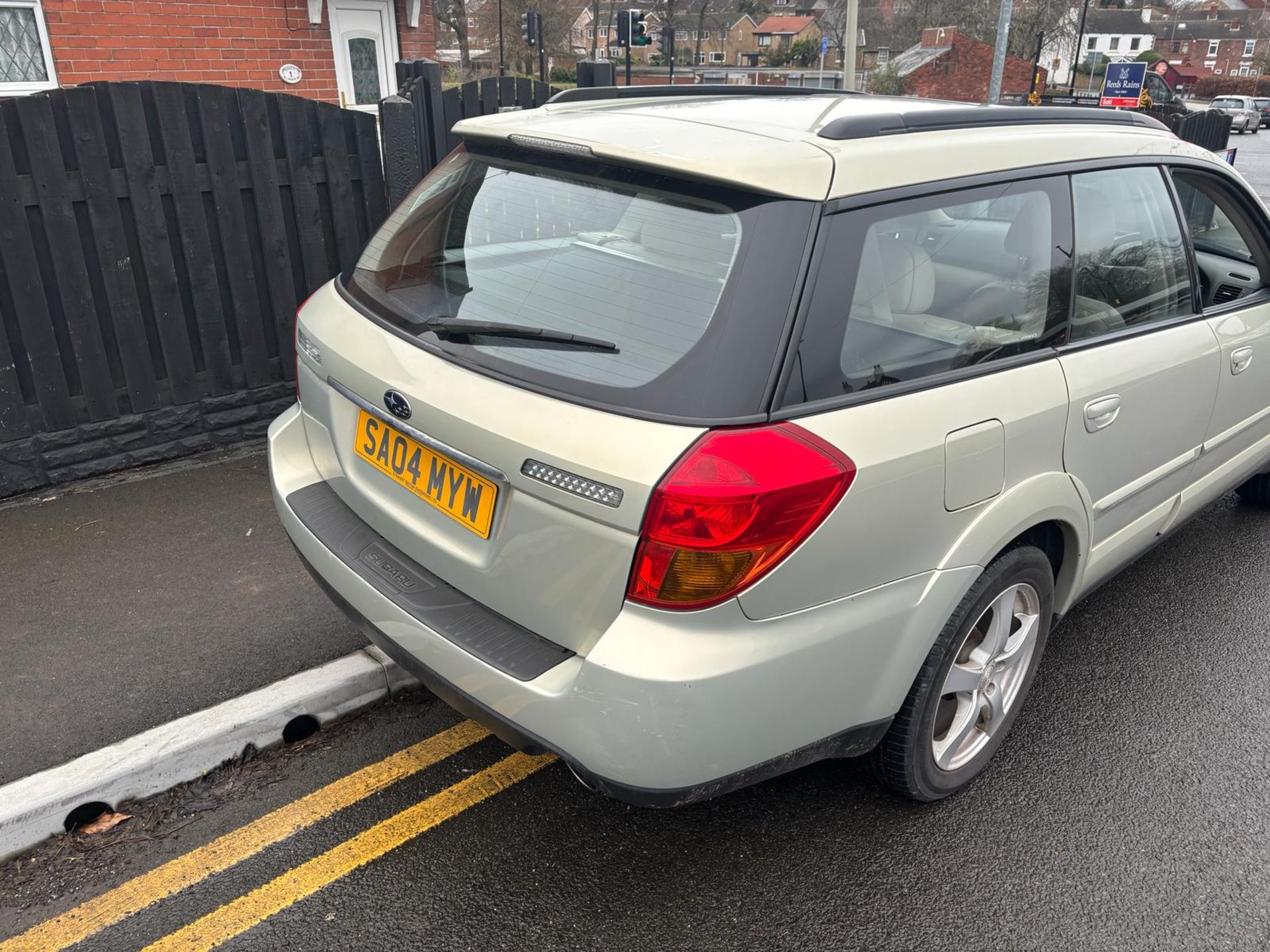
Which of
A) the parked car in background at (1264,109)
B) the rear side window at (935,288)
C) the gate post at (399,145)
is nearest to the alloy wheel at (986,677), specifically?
the rear side window at (935,288)

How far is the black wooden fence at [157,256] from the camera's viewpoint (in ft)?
14.0

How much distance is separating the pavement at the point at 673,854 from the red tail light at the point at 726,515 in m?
0.37

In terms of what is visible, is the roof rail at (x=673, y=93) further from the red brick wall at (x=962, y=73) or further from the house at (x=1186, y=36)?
the house at (x=1186, y=36)

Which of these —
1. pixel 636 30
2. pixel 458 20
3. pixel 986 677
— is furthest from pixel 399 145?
pixel 458 20

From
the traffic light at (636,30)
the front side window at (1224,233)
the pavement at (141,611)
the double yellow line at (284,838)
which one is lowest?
the double yellow line at (284,838)

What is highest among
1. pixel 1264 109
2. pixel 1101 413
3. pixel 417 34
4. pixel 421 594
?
pixel 417 34

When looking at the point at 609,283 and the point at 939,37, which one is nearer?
the point at 609,283

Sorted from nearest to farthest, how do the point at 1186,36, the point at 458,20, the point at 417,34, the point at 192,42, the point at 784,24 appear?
the point at 192,42, the point at 417,34, the point at 458,20, the point at 784,24, the point at 1186,36

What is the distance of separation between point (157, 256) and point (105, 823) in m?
2.95

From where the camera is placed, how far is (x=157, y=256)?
4609mm

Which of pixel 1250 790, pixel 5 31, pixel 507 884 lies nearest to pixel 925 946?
pixel 507 884

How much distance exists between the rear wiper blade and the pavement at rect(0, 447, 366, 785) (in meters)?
1.43

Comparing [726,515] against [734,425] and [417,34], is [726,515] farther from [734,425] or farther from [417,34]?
[417,34]

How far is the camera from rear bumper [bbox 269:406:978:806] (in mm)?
1948
